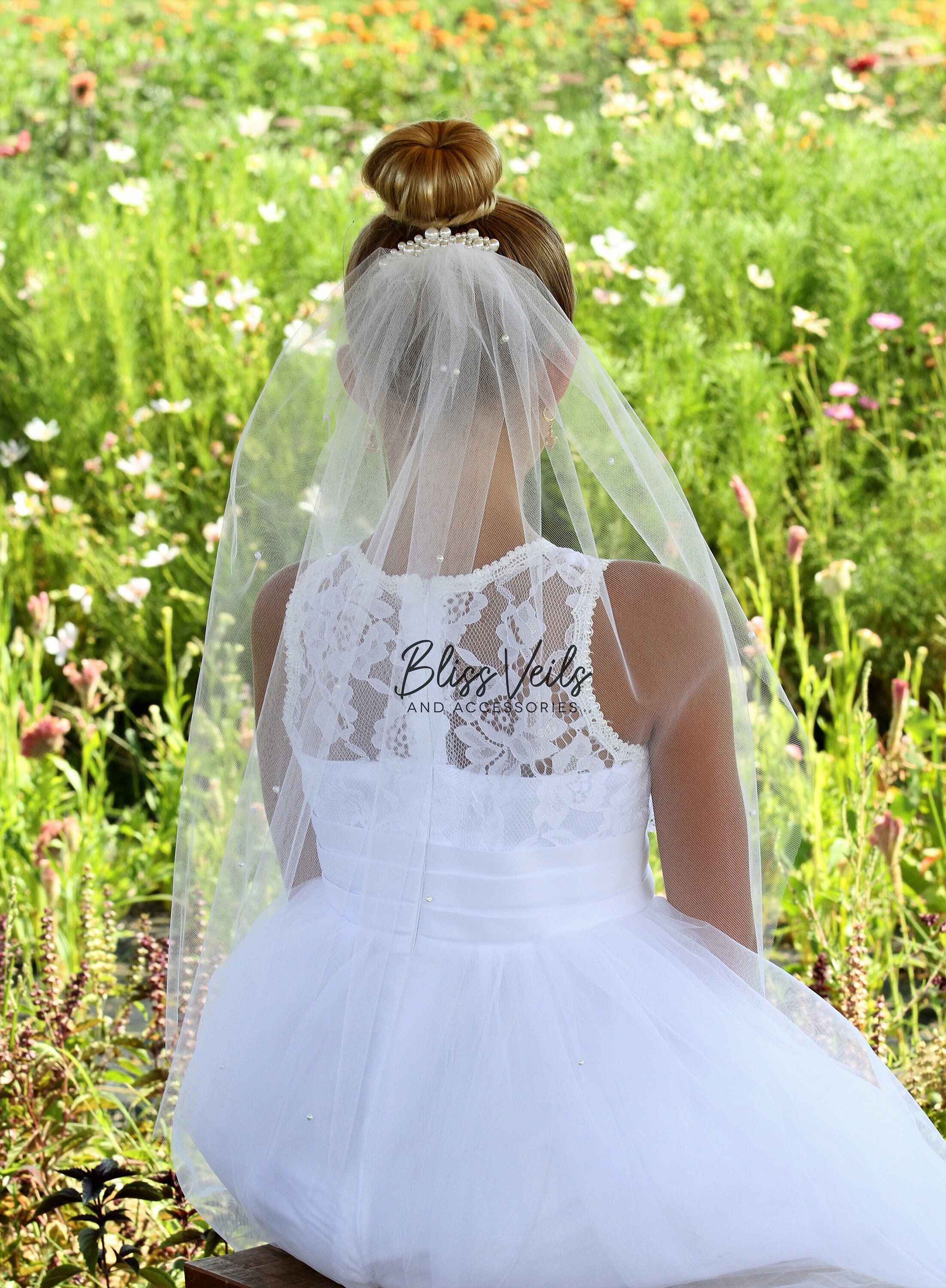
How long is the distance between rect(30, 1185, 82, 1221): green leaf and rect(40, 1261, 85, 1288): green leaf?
0.08 meters

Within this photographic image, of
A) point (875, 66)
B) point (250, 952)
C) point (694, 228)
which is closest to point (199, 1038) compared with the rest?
point (250, 952)

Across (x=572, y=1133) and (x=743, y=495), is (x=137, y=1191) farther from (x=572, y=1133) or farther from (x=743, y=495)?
(x=743, y=495)

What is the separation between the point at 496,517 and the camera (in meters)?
1.42

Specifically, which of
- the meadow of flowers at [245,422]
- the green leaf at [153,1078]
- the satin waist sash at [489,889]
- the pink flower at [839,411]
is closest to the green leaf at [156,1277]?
the meadow of flowers at [245,422]

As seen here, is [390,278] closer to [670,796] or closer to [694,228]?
[670,796]

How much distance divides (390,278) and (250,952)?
79cm

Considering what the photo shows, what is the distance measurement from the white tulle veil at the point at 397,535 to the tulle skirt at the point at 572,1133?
2.0 inches

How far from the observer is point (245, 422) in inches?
159

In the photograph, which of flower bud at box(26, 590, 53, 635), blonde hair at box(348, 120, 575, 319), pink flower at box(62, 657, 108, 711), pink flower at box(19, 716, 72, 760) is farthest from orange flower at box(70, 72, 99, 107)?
blonde hair at box(348, 120, 575, 319)

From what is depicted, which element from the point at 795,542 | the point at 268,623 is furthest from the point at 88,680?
the point at 795,542

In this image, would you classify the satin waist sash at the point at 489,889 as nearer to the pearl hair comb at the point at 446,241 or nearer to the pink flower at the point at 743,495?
the pearl hair comb at the point at 446,241

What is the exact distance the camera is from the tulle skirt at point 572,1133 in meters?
1.21

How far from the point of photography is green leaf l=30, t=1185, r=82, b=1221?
61.0 inches

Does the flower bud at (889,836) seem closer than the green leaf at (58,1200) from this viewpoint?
No
